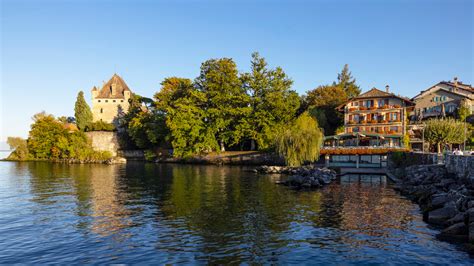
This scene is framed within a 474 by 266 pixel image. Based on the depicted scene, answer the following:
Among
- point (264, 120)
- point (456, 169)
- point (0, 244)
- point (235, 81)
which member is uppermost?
point (235, 81)

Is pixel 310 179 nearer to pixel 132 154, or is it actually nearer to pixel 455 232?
pixel 455 232

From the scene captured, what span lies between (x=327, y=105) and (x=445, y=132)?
120 ft

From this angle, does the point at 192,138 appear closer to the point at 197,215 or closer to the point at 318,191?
the point at 318,191

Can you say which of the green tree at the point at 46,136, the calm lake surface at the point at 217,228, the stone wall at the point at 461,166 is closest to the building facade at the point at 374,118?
the stone wall at the point at 461,166

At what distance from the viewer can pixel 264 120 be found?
246 ft

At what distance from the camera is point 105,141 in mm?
96375

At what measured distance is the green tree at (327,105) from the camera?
3386 inches

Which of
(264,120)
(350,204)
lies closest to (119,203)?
(350,204)

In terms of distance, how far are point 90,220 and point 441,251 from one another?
2000 centimetres

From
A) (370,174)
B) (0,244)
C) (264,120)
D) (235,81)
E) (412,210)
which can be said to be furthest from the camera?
(235,81)

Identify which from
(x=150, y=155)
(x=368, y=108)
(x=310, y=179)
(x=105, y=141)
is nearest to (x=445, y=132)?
(x=368, y=108)

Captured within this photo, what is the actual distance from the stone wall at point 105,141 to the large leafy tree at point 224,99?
3214cm

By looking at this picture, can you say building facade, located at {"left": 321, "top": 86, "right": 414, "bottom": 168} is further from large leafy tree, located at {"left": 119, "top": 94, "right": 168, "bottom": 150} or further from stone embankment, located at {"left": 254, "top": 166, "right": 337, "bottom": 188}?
large leafy tree, located at {"left": 119, "top": 94, "right": 168, "bottom": 150}

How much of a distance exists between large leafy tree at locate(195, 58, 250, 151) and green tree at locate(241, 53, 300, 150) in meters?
2.06
